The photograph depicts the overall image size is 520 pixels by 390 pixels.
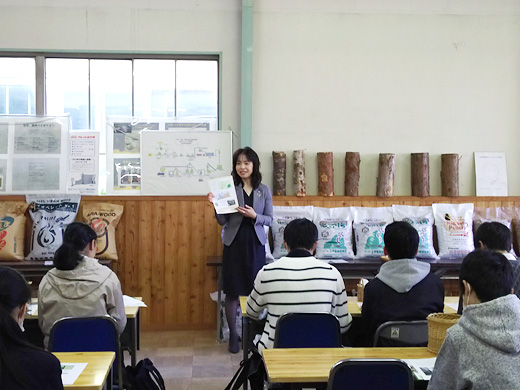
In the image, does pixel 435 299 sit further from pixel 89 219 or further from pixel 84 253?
pixel 89 219

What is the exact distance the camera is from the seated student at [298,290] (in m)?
2.88

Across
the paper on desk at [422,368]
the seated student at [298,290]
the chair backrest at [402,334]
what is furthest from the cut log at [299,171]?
the paper on desk at [422,368]

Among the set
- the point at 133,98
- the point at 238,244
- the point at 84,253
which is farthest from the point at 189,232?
the point at 84,253

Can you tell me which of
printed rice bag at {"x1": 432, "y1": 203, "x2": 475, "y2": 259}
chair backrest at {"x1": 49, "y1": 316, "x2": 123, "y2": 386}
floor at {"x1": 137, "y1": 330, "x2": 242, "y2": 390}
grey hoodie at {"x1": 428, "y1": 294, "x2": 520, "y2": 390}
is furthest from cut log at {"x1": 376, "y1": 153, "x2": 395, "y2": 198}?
grey hoodie at {"x1": 428, "y1": 294, "x2": 520, "y2": 390}

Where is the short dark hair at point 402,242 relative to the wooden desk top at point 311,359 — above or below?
above

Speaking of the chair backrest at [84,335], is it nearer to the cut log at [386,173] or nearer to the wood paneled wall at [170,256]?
the wood paneled wall at [170,256]

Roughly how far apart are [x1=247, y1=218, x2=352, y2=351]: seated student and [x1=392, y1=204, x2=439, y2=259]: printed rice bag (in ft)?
8.71

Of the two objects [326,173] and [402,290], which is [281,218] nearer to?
[326,173]

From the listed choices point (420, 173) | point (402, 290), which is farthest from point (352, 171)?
point (402, 290)

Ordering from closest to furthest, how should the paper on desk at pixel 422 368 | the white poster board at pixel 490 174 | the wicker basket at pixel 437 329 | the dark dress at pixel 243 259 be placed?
the paper on desk at pixel 422 368, the wicker basket at pixel 437 329, the dark dress at pixel 243 259, the white poster board at pixel 490 174

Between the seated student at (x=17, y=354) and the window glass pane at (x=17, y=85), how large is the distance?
428cm

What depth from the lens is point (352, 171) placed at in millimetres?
5672

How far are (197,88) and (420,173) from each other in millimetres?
2361

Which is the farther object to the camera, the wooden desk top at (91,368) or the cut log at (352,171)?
the cut log at (352,171)
